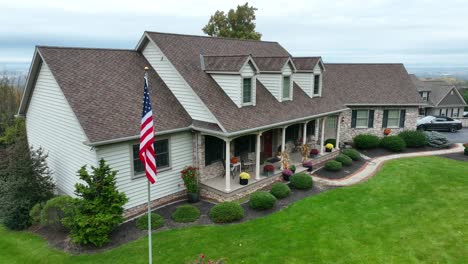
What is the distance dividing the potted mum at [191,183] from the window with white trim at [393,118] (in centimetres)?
1860

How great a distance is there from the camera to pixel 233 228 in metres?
11.4

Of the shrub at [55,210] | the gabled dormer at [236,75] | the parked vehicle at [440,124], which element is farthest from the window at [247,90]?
the parked vehicle at [440,124]

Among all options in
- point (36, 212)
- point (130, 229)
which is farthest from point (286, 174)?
point (36, 212)

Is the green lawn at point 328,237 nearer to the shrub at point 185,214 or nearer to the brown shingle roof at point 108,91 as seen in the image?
the shrub at point 185,214

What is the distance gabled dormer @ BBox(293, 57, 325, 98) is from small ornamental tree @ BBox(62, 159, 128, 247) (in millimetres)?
14214

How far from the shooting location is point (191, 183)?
546 inches

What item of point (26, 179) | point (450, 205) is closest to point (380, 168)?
point (450, 205)

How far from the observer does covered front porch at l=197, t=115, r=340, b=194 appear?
574 inches

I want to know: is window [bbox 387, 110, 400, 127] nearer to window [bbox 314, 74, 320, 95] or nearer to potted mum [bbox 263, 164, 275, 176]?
window [bbox 314, 74, 320, 95]

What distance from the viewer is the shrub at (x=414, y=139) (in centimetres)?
2350

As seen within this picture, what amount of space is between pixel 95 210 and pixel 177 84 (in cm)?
721

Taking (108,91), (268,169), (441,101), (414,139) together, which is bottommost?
(268,169)

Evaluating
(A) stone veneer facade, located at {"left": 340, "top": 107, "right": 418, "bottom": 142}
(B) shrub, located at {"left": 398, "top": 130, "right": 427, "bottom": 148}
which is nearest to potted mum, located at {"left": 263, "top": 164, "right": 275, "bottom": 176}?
(A) stone veneer facade, located at {"left": 340, "top": 107, "right": 418, "bottom": 142}

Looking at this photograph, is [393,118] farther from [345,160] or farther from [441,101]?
[441,101]
